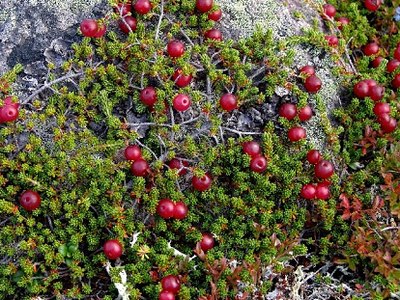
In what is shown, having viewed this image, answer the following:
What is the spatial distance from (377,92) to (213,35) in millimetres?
1518

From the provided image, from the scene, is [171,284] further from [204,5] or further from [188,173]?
[204,5]

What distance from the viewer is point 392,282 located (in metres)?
4.33

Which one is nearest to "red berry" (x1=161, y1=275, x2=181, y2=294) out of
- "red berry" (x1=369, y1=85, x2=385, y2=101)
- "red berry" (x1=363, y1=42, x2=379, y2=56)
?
"red berry" (x1=369, y1=85, x2=385, y2=101)

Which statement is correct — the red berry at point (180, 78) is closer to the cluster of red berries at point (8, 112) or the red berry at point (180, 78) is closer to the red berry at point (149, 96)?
the red berry at point (149, 96)

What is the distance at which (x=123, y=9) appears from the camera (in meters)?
4.89

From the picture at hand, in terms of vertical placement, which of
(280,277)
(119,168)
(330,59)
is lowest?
(280,277)

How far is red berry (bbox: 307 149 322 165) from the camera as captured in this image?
4.74m

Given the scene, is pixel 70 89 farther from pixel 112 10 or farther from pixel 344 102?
pixel 344 102

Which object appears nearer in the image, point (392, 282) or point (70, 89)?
point (392, 282)

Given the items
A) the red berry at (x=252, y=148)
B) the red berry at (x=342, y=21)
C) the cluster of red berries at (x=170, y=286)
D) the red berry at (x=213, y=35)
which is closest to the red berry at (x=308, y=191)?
the red berry at (x=252, y=148)

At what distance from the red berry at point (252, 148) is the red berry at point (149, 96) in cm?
84

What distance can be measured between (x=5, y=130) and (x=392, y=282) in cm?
322

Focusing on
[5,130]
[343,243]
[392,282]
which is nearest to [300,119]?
[343,243]

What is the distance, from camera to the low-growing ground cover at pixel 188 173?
4.37 m
